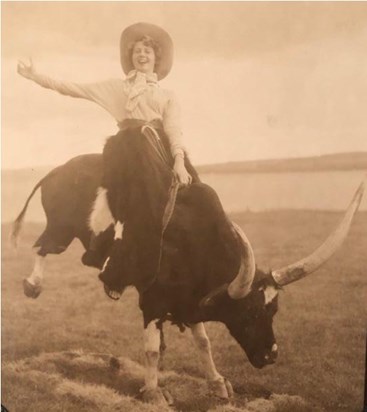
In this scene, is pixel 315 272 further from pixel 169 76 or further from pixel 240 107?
pixel 169 76

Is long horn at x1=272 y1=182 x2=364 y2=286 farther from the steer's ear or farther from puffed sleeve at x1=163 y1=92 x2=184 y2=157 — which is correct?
puffed sleeve at x1=163 y1=92 x2=184 y2=157

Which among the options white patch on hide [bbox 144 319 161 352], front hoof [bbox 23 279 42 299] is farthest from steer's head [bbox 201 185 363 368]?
front hoof [bbox 23 279 42 299]

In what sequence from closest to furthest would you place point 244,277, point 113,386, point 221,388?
point 244,277
point 221,388
point 113,386

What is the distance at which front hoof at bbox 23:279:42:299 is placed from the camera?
354 cm

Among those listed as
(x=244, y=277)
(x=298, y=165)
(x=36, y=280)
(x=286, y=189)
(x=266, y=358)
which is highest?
(x=298, y=165)

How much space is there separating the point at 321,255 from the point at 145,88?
108 centimetres

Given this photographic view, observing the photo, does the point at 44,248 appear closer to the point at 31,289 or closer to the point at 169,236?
the point at 31,289

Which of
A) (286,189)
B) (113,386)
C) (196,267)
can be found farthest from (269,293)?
(113,386)

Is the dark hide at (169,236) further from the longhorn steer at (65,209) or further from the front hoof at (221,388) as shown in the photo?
the front hoof at (221,388)

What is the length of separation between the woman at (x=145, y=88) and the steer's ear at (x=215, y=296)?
408 millimetres

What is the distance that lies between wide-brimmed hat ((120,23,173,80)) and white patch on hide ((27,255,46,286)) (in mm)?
974

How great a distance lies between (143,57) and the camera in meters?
3.34

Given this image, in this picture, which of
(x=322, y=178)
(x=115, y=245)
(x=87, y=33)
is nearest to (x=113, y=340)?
(x=115, y=245)

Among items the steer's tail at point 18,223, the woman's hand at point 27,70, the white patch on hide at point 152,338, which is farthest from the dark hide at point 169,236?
the woman's hand at point 27,70
